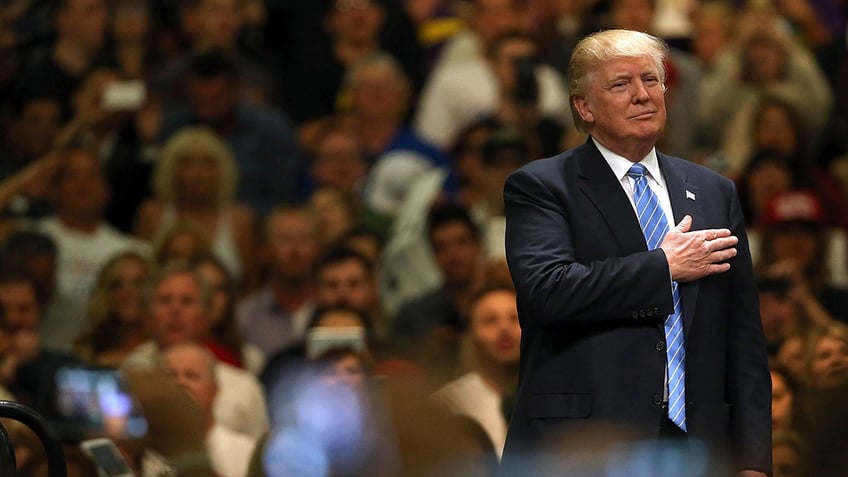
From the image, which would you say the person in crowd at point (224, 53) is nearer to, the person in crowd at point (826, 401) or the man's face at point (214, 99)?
the man's face at point (214, 99)

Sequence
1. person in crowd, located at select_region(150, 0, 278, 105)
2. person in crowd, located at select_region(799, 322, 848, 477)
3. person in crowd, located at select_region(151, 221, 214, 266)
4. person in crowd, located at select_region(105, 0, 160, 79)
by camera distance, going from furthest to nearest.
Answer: person in crowd, located at select_region(105, 0, 160, 79) < person in crowd, located at select_region(150, 0, 278, 105) < person in crowd, located at select_region(151, 221, 214, 266) < person in crowd, located at select_region(799, 322, 848, 477)

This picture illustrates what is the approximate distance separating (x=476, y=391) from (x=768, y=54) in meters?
3.97

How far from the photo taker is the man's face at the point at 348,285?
8336mm

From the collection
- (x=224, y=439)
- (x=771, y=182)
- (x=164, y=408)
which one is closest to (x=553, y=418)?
(x=164, y=408)

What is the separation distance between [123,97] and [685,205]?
6830mm

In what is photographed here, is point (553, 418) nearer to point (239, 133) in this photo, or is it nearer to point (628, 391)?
point (628, 391)

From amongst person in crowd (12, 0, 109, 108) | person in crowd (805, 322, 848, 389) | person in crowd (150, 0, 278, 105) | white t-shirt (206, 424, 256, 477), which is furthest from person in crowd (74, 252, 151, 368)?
person in crowd (805, 322, 848, 389)

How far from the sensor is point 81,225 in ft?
31.4

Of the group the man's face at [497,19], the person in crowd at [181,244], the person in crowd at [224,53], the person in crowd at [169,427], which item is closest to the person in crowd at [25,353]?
the person in crowd at [181,244]

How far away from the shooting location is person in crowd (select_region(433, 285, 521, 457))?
6.35 meters

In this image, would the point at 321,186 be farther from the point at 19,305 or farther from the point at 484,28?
the point at 19,305

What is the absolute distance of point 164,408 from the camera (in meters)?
6.10

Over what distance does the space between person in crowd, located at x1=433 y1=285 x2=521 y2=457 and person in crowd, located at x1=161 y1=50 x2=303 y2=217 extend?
9.48 ft

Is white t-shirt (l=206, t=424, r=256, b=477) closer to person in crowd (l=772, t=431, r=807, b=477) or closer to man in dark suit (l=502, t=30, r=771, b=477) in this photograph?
person in crowd (l=772, t=431, r=807, b=477)
